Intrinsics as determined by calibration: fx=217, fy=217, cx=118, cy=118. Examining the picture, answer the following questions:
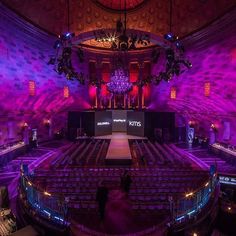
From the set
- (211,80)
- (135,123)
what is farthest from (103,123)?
(211,80)

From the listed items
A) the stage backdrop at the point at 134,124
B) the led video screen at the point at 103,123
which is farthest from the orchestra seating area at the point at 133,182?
the led video screen at the point at 103,123

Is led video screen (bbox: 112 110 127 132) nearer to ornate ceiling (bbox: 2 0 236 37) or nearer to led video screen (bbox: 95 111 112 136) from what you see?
led video screen (bbox: 95 111 112 136)

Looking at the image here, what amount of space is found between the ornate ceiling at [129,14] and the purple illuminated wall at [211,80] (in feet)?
3.43

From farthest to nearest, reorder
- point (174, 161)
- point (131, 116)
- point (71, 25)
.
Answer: point (131, 116) < point (71, 25) < point (174, 161)

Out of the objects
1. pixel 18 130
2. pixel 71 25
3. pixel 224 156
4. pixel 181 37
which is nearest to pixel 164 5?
pixel 181 37

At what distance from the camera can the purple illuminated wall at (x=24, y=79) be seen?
1283cm

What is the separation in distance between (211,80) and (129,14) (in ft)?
35.9

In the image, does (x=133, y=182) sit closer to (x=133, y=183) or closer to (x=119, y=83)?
(x=133, y=183)

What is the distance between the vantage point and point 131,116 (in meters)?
23.0

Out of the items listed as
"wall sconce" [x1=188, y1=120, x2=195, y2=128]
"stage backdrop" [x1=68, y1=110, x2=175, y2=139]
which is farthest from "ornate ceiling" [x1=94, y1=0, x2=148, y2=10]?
"wall sconce" [x1=188, y1=120, x2=195, y2=128]

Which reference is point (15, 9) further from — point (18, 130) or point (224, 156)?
point (224, 156)

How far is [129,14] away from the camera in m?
20.7

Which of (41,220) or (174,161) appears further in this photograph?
(174,161)

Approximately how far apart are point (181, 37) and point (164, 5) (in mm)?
3374
